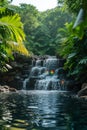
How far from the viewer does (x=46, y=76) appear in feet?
85.1

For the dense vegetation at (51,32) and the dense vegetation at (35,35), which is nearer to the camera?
the dense vegetation at (51,32)

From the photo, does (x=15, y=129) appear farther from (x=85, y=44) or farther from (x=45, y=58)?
(x=45, y=58)

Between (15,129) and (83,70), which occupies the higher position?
(83,70)

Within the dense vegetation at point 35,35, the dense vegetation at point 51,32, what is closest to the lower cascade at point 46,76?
the dense vegetation at point 51,32

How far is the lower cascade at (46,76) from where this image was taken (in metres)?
23.7

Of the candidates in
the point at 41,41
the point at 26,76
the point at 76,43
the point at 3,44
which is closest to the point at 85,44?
the point at 76,43

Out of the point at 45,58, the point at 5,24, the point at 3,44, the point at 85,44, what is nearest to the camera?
the point at 5,24

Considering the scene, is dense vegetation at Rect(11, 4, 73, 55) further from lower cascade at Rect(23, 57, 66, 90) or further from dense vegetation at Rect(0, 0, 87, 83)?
lower cascade at Rect(23, 57, 66, 90)

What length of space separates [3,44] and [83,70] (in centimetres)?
1240

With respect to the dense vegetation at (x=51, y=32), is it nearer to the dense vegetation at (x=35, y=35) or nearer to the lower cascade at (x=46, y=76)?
the dense vegetation at (x=35, y=35)

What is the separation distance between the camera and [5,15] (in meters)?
7.16

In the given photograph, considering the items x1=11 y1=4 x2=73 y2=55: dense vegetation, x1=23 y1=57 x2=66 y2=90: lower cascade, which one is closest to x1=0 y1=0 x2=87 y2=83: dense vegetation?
x1=11 y1=4 x2=73 y2=55: dense vegetation

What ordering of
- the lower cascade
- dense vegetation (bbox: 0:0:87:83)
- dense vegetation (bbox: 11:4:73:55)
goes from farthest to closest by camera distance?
dense vegetation (bbox: 11:4:73:55) < the lower cascade < dense vegetation (bbox: 0:0:87:83)

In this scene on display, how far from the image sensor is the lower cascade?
23.7 m
